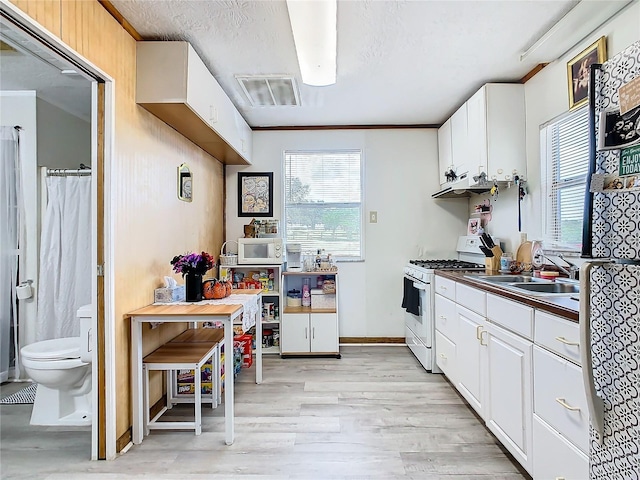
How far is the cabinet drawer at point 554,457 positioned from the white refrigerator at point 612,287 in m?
0.32

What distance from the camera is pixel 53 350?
252cm

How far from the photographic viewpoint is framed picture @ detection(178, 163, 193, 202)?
2.95m

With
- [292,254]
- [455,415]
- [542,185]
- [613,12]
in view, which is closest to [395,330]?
Result: [292,254]

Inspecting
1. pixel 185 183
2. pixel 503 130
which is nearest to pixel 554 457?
pixel 503 130

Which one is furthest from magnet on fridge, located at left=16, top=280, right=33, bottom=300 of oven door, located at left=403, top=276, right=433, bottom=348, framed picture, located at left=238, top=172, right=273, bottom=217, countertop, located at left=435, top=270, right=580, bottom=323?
countertop, located at left=435, top=270, right=580, bottom=323

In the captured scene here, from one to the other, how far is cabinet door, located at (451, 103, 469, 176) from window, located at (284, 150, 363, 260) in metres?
1.04

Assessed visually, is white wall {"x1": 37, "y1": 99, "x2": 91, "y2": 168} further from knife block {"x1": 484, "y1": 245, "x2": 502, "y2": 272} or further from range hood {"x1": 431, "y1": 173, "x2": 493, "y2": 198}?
knife block {"x1": 484, "y1": 245, "x2": 502, "y2": 272}

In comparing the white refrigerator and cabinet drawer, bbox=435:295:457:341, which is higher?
the white refrigerator

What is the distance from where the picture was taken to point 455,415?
8.29ft

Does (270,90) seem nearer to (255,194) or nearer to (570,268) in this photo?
(255,194)

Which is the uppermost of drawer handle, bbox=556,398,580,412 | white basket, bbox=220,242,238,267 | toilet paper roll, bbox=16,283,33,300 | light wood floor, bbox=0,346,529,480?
white basket, bbox=220,242,238,267

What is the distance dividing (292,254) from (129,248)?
82.0 inches

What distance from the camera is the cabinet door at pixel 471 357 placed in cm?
229

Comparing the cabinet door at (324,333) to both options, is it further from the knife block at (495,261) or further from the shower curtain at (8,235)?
the shower curtain at (8,235)
